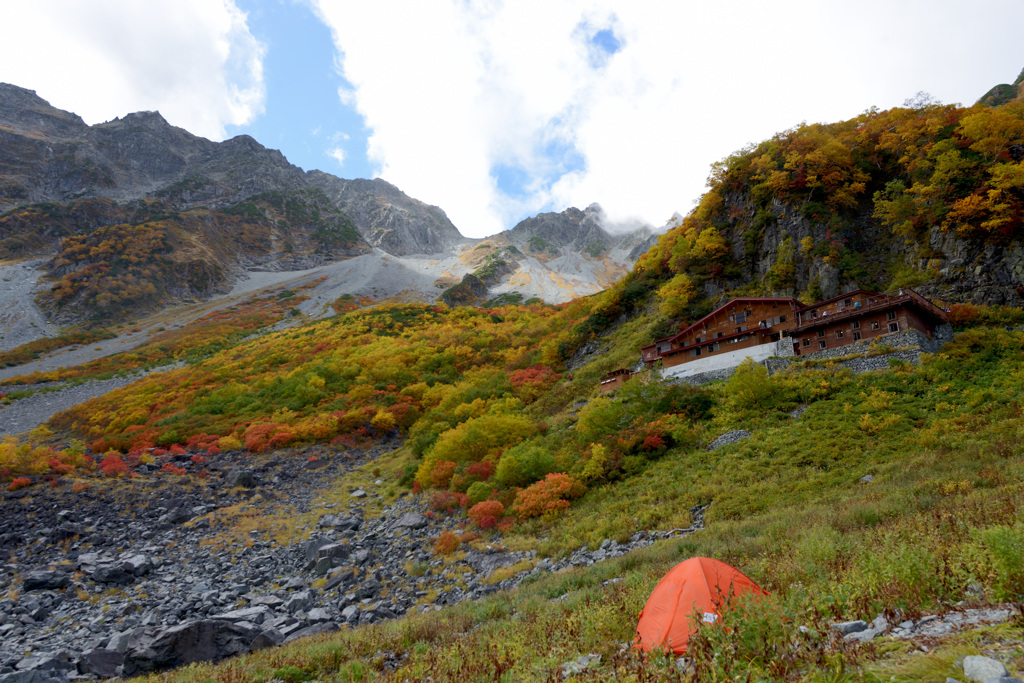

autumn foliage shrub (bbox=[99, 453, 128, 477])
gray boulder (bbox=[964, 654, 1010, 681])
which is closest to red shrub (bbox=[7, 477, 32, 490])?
autumn foliage shrub (bbox=[99, 453, 128, 477])

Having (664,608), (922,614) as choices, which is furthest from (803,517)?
(922,614)

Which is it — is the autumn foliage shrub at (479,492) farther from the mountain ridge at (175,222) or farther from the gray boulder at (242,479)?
the mountain ridge at (175,222)

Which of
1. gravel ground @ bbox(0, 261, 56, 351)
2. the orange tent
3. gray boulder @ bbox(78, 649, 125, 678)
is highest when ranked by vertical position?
gravel ground @ bbox(0, 261, 56, 351)

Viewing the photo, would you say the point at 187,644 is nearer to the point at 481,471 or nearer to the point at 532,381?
the point at 481,471

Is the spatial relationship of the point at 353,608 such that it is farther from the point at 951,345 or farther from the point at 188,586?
the point at 951,345

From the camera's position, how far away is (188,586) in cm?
1535

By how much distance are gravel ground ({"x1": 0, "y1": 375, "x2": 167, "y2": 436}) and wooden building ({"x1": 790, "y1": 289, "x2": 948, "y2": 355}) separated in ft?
199

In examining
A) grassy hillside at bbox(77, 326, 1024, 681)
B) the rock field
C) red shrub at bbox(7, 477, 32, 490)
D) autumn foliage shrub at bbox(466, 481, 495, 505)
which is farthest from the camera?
autumn foliage shrub at bbox(466, 481, 495, 505)

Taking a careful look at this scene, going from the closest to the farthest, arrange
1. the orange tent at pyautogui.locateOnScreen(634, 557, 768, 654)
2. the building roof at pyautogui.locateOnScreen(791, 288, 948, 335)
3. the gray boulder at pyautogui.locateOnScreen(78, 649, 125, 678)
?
the orange tent at pyautogui.locateOnScreen(634, 557, 768, 654), the gray boulder at pyautogui.locateOnScreen(78, 649, 125, 678), the building roof at pyautogui.locateOnScreen(791, 288, 948, 335)

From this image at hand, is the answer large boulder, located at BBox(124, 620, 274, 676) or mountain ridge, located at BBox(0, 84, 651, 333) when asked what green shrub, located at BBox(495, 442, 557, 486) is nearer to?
large boulder, located at BBox(124, 620, 274, 676)

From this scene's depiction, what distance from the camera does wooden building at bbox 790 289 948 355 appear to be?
2478 cm

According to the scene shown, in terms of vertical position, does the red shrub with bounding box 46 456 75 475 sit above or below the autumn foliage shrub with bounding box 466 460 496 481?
above

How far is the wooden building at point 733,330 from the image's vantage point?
99.1ft

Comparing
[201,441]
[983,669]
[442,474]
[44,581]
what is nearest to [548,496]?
[442,474]
